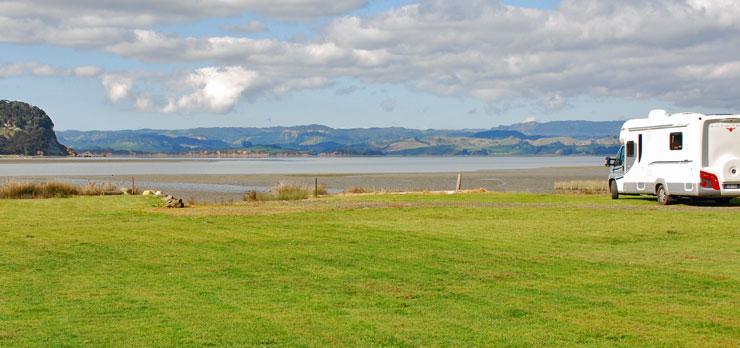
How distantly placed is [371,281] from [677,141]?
63.6ft

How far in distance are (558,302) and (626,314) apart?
106cm

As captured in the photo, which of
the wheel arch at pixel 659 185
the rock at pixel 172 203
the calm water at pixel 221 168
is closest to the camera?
the wheel arch at pixel 659 185

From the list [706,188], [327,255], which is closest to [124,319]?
[327,255]

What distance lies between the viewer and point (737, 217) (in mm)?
25953

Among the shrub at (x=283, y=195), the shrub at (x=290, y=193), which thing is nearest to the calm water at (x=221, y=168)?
the shrub at (x=290, y=193)

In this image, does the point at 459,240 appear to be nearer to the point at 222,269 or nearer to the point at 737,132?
the point at 222,269

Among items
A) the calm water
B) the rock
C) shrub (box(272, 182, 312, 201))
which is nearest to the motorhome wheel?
shrub (box(272, 182, 312, 201))

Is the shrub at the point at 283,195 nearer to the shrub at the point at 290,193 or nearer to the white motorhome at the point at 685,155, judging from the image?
the shrub at the point at 290,193

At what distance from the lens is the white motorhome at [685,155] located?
1161 inches

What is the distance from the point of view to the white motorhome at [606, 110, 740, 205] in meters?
29.5

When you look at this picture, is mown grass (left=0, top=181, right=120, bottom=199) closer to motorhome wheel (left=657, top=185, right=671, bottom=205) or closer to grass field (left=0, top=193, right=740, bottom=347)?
grass field (left=0, top=193, right=740, bottom=347)

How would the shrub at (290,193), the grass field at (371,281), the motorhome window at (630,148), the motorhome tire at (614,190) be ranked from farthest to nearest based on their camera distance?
1. the shrub at (290,193)
2. the motorhome tire at (614,190)
3. the motorhome window at (630,148)
4. the grass field at (371,281)

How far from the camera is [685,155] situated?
99.1ft

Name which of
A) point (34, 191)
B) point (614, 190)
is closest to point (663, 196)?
point (614, 190)
